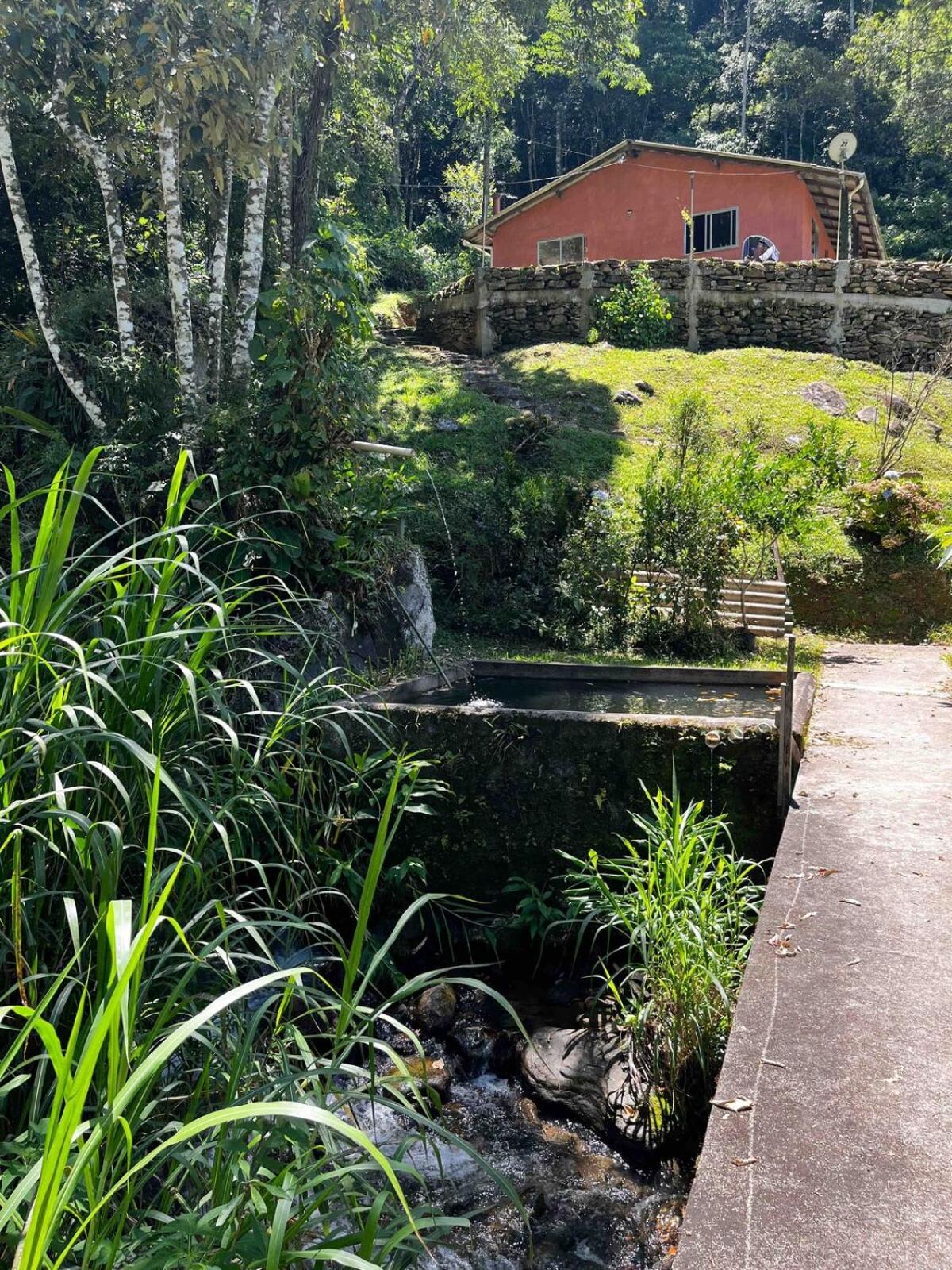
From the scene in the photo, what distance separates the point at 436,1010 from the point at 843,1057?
247cm

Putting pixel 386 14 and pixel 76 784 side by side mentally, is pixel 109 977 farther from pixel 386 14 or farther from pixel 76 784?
pixel 386 14

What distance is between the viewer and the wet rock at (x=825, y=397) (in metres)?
15.8

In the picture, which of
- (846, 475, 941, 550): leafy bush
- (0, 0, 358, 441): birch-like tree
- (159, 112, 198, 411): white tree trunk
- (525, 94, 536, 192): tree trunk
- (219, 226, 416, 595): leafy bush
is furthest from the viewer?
(525, 94, 536, 192): tree trunk

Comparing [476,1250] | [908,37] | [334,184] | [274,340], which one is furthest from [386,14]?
[908,37]

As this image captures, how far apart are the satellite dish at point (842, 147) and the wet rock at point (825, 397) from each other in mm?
5476

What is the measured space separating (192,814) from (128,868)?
1.59 feet

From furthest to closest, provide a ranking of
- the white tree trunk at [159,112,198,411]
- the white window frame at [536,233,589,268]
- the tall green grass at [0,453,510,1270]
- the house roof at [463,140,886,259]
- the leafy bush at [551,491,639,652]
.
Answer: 1. the white window frame at [536,233,589,268]
2. the house roof at [463,140,886,259]
3. the leafy bush at [551,491,639,652]
4. the white tree trunk at [159,112,198,411]
5. the tall green grass at [0,453,510,1270]

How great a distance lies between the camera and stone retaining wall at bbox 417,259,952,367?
1802cm

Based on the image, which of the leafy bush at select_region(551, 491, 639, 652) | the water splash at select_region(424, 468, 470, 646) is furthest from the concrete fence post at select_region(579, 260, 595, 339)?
the leafy bush at select_region(551, 491, 639, 652)

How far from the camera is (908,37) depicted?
33781 mm

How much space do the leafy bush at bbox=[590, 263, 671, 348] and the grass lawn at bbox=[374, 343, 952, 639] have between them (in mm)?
475

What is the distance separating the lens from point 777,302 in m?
18.1

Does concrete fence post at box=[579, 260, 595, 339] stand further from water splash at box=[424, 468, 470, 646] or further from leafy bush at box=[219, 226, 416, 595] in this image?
leafy bush at box=[219, 226, 416, 595]

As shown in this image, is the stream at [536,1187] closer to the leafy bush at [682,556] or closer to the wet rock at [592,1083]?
the wet rock at [592,1083]
